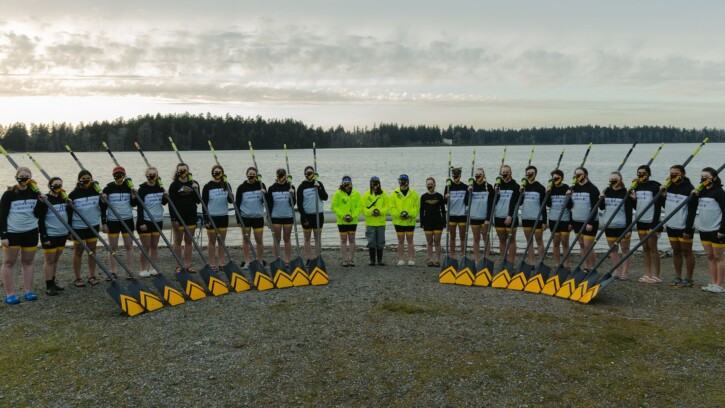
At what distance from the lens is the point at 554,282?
28.8 ft

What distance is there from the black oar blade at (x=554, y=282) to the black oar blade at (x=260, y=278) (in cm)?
471

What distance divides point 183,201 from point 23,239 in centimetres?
269

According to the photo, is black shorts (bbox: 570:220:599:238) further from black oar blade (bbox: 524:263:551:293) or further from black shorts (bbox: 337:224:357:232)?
black shorts (bbox: 337:224:357:232)

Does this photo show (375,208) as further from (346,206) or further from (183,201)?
(183,201)

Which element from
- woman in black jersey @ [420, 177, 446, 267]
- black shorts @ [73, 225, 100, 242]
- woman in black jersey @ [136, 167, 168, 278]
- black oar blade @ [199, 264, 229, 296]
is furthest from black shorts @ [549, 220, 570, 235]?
black shorts @ [73, 225, 100, 242]

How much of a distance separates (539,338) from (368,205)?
5193mm

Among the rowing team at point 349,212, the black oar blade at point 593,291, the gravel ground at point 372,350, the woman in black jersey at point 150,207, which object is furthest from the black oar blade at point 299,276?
the black oar blade at point 593,291

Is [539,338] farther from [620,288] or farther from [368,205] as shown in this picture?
[368,205]

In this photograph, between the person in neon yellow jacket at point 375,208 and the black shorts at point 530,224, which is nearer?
the black shorts at point 530,224

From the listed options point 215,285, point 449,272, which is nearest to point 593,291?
point 449,272

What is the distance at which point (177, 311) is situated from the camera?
25.9 feet

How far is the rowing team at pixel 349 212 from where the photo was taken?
27.4 ft

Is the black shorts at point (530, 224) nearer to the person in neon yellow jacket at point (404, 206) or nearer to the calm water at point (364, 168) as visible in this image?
the person in neon yellow jacket at point (404, 206)

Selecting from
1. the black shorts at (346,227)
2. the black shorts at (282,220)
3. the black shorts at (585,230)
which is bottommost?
the black shorts at (346,227)
